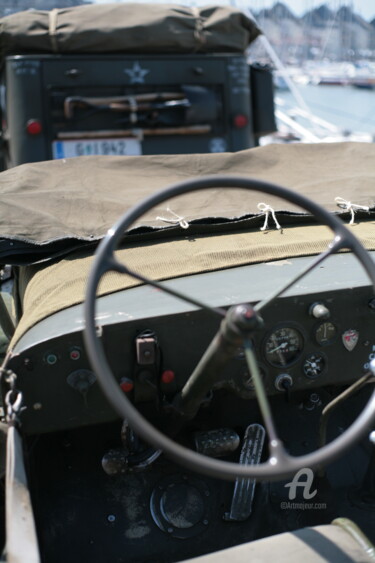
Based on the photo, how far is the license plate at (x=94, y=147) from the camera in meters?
5.88

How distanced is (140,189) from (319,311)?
1392 mm

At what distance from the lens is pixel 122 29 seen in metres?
5.74

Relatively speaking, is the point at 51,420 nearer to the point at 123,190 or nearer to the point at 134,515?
the point at 134,515

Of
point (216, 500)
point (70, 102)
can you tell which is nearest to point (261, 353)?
point (216, 500)

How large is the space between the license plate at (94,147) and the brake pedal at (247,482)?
142 inches

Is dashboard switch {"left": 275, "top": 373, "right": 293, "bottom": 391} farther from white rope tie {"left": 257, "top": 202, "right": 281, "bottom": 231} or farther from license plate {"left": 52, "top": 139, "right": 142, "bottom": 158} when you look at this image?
license plate {"left": 52, "top": 139, "right": 142, "bottom": 158}

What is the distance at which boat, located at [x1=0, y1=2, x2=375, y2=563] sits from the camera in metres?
1.91

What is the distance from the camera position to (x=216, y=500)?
8.61 ft

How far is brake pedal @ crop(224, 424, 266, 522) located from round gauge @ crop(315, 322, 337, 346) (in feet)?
1.70

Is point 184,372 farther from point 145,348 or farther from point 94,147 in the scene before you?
point 94,147
